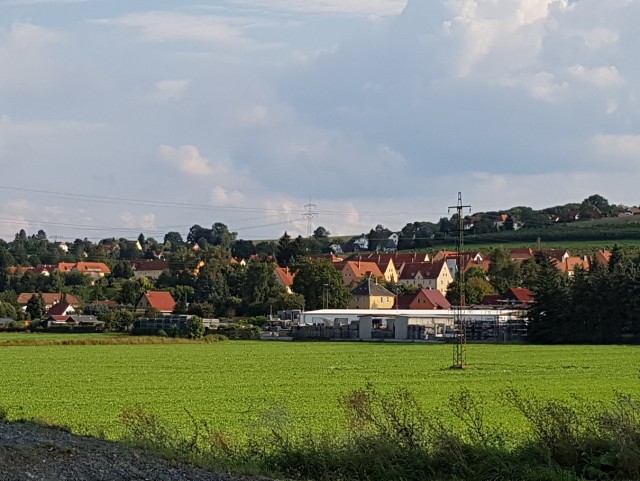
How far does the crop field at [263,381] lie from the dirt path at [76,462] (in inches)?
192

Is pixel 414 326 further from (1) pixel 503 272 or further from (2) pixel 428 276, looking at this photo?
(2) pixel 428 276

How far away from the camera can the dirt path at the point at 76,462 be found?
13578 millimetres

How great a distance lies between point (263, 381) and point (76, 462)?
32605mm

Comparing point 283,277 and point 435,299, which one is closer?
point 435,299

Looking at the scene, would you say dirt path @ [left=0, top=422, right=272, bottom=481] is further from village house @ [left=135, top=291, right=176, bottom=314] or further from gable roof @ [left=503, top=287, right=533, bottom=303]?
village house @ [left=135, top=291, right=176, bottom=314]

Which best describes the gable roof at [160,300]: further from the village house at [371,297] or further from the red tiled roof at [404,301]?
the red tiled roof at [404,301]

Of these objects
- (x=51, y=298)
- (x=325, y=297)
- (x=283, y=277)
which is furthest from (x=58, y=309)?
(x=325, y=297)

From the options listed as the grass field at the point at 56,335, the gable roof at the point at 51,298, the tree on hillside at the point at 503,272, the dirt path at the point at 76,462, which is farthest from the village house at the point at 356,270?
the dirt path at the point at 76,462

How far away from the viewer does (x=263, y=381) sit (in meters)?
46.8

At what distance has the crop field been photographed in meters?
31.5

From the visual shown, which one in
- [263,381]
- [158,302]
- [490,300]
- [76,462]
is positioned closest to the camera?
[76,462]

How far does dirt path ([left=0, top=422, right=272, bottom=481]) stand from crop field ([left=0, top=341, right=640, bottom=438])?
4.88 metres

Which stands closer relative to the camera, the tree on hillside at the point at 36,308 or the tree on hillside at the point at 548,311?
the tree on hillside at the point at 548,311

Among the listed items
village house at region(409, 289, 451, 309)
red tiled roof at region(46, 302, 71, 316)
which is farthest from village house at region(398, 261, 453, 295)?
red tiled roof at region(46, 302, 71, 316)
